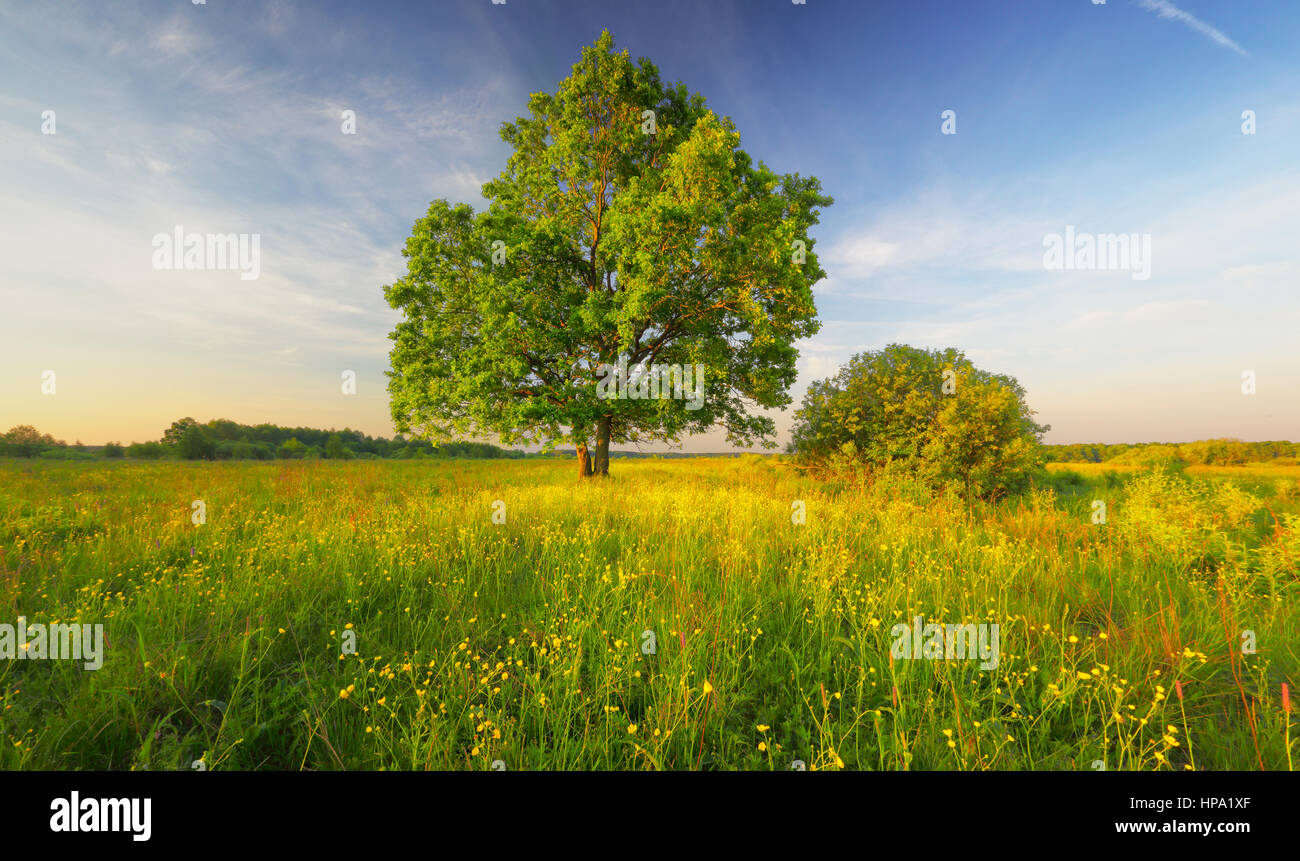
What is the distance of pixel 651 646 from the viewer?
3074 millimetres

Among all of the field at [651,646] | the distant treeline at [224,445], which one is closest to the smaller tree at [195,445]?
the distant treeline at [224,445]

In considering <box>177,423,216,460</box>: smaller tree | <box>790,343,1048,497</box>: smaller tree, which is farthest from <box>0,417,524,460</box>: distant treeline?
<box>790,343,1048,497</box>: smaller tree

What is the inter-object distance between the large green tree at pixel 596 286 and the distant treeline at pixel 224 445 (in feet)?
101

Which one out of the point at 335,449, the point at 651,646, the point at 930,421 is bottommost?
the point at 651,646

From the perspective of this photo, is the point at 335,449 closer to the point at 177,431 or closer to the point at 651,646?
the point at 177,431

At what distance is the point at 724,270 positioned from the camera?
12.3 metres

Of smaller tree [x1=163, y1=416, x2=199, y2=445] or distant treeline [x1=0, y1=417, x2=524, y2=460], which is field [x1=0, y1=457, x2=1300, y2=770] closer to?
distant treeline [x1=0, y1=417, x2=524, y2=460]

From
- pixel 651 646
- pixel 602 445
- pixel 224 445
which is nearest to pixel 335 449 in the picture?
pixel 224 445

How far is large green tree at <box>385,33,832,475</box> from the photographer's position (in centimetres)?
1220

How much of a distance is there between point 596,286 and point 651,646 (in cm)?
1436

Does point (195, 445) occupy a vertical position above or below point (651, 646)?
above

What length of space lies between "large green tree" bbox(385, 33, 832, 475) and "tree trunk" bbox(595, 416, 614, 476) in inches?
2.4
